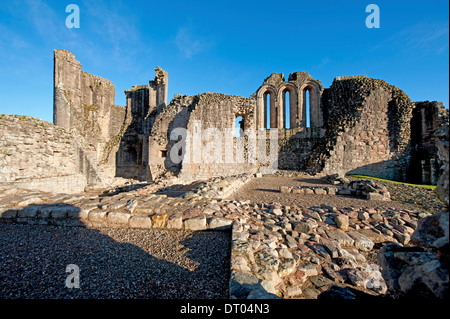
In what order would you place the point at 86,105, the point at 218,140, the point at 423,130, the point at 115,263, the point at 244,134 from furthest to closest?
1. the point at 86,105
2. the point at 244,134
3. the point at 218,140
4. the point at 423,130
5. the point at 115,263

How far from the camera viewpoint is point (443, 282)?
89 centimetres

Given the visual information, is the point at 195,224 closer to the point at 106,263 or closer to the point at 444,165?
the point at 106,263

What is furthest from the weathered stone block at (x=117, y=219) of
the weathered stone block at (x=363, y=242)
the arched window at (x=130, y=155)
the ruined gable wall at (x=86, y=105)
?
the arched window at (x=130, y=155)

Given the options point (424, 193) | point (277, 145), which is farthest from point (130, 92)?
point (424, 193)

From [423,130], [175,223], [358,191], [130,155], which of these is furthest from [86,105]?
[423,130]

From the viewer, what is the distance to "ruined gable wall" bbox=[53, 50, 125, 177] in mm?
17297

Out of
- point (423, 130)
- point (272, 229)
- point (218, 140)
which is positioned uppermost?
point (423, 130)

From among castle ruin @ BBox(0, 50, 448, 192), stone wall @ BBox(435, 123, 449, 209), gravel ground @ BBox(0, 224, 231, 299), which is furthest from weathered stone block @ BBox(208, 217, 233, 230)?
A: castle ruin @ BBox(0, 50, 448, 192)

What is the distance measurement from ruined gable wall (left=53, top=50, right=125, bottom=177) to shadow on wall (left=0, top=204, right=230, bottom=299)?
764 inches

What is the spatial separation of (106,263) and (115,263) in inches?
4.3

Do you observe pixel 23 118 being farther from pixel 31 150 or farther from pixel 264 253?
pixel 264 253

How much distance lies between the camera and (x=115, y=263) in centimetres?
211

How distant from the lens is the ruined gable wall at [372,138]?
11852mm

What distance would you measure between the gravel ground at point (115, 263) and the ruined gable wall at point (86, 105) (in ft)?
63.8
